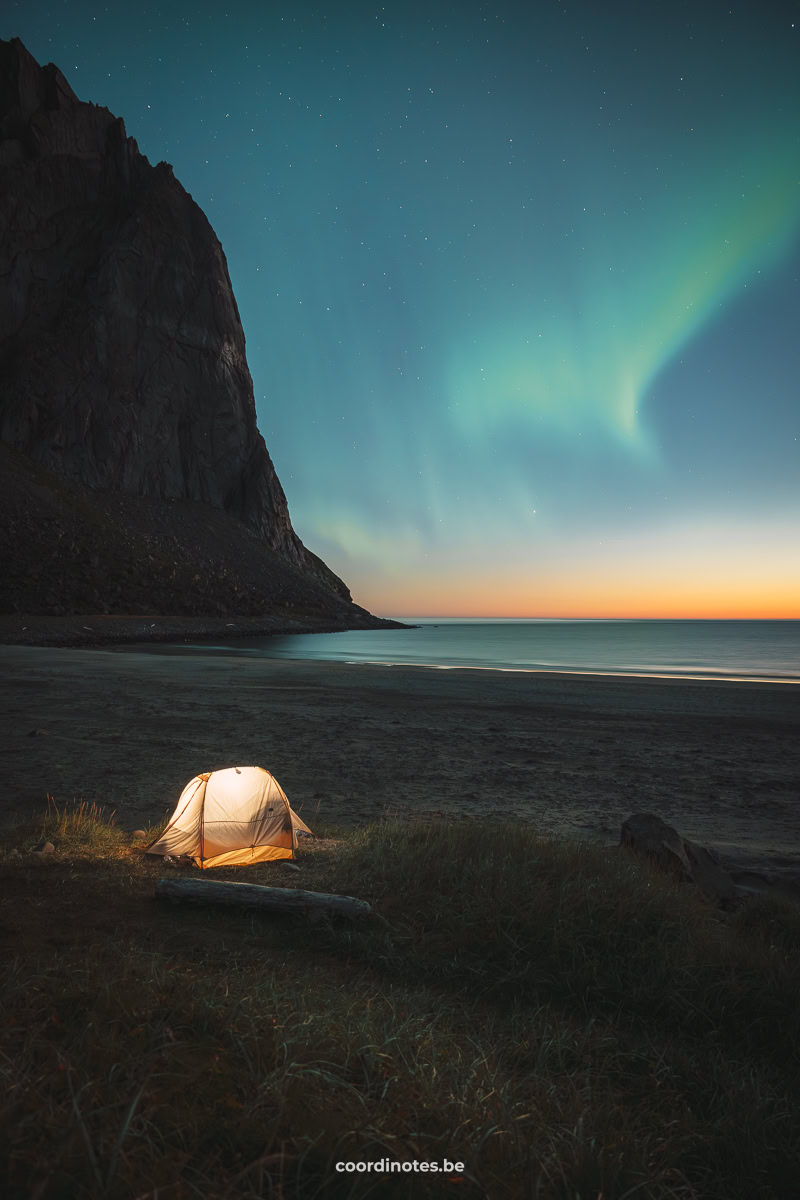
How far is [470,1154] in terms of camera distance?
2439 mm

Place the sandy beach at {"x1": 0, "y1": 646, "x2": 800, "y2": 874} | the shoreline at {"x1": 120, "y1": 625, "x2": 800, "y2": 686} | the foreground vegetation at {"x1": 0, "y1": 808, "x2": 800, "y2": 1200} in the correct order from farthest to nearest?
the shoreline at {"x1": 120, "y1": 625, "x2": 800, "y2": 686} < the sandy beach at {"x1": 0, "y1": 646, "x2": 800, "y2": 874} < the foreground vegetation at {"x1": 0, "y1": 808, "x2": 800, "y2": 1200}

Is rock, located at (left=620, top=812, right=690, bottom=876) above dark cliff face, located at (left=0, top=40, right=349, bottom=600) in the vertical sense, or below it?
below

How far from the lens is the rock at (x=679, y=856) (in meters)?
6.30

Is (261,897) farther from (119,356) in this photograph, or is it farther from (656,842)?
(119,356)

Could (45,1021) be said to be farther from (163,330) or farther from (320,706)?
(163,330)

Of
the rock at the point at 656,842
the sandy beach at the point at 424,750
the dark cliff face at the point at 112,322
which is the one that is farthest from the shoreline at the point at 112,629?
the dark cliff face at the point at 112,322

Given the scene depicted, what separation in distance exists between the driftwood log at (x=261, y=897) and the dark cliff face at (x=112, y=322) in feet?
317

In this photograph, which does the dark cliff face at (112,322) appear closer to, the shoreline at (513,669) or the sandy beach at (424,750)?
the shoreline at (513,669)

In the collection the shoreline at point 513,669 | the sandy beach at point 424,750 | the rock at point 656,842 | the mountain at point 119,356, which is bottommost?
the sandy beach at point 424,750

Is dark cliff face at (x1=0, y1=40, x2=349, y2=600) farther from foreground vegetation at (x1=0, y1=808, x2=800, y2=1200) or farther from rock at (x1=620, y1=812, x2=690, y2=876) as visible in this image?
rock at (x1=620, y1=812, x2=690, y2=876)

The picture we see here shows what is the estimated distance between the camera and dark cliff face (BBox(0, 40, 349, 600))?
9194 cm

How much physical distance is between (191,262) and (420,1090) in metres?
→ 138

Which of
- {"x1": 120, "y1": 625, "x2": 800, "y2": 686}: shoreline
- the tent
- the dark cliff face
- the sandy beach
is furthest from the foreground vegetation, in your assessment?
the dark cliff face

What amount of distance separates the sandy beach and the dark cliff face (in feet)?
262
